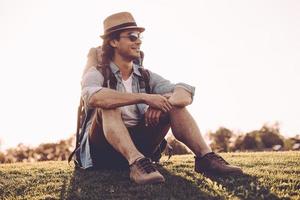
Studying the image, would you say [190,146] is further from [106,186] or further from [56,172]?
[56,172]

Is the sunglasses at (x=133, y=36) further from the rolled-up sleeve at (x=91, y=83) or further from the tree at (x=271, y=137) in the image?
the tree at (x=271, y=137)

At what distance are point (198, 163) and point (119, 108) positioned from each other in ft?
4.08

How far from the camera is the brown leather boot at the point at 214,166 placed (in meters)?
6.32

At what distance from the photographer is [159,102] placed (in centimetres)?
634

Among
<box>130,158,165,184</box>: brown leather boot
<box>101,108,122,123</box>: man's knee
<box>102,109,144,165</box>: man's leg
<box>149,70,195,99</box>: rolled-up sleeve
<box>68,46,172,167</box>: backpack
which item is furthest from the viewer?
<box>149,70,195,99</box>: rolled-up sleeve

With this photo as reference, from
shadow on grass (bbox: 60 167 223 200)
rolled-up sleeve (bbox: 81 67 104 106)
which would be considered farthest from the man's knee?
shadow on grass (bbox: 60 167 223 200)

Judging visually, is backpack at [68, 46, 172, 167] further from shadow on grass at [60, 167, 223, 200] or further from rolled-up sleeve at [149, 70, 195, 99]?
shadow on grass at [60, 167, 223, 200]

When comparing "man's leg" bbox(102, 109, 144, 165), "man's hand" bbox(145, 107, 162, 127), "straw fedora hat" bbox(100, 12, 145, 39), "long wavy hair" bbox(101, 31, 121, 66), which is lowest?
"man's leg" bbox(102, 109, 144, 165)

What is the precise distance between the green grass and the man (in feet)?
0.76

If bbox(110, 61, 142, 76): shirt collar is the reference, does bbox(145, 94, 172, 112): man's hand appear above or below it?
below

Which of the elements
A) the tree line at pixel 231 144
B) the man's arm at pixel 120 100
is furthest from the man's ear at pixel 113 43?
the tree line at pixel 231 144

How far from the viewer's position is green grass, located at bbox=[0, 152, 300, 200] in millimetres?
5508

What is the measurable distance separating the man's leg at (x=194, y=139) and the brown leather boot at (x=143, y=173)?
667 millimetres

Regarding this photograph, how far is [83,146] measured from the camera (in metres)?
7.22
